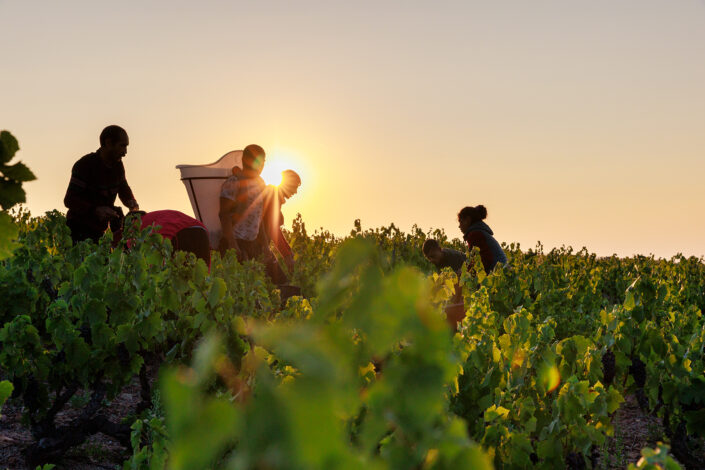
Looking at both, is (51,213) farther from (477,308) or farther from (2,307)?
(477,308)

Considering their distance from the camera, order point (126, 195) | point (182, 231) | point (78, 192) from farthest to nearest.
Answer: point (126, 195) → point (78, 192) → point (182, 231)

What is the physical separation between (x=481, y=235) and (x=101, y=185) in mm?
5283

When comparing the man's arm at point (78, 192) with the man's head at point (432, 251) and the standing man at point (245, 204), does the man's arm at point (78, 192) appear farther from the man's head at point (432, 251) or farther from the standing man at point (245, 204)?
the man's head at point (432, 251)

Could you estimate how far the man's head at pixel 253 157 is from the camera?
8.17 metres

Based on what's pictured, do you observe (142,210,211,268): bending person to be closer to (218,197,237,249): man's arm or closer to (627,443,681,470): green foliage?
(218,197,237,249): man's arm

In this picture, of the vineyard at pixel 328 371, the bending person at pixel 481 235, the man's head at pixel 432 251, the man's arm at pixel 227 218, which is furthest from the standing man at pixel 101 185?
the bending person at pixel 481 235

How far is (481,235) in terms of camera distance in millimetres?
9453

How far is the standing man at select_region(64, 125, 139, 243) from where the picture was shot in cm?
640

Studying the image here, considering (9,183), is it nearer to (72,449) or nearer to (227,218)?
(72,449)

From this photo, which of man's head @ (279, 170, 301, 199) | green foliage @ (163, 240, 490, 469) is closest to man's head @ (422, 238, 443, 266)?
man's head @ (279, 170, 301, 199)

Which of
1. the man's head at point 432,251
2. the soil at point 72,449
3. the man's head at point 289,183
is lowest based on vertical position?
the soil at point 72,449

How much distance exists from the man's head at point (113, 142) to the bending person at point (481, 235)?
4.99 metres

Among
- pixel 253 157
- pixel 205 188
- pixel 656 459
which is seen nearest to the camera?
pixel 656 459

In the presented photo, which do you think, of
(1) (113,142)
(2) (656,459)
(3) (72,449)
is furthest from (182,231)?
(2) (656,459)
